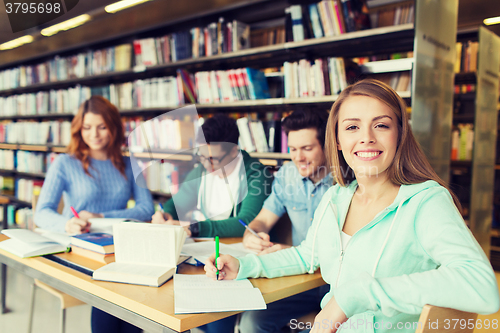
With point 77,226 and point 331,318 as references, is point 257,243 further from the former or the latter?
point 77,226

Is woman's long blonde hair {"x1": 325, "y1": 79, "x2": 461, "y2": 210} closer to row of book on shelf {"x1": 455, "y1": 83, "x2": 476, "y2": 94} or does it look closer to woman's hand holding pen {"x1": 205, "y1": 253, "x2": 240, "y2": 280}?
woman's hand holding pen {"x1": 205, "y1": 253, "x2": 240, "y2": 280}

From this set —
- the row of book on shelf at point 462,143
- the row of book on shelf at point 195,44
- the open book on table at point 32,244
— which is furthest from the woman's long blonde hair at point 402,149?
the row of book on shelf at point 462,143

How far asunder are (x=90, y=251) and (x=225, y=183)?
0.60m

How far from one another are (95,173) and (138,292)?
137cm

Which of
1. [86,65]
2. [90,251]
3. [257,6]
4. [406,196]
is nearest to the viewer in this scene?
[406,196]

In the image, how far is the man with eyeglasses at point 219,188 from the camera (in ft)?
5.12

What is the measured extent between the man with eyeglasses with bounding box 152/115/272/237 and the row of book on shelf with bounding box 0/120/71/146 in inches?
139

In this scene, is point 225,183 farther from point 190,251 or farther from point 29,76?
point 29,76

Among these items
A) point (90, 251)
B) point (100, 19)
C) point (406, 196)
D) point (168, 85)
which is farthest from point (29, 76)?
point (406, 196)

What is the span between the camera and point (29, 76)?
5.38 metres

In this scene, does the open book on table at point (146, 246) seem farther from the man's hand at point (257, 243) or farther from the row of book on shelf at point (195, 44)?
the row of book on shelf at point (195, 44)

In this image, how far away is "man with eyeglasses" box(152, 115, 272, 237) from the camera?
1.56 metres

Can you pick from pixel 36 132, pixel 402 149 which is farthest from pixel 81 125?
pixel 36 132

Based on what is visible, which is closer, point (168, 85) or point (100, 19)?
point (168, 85)
